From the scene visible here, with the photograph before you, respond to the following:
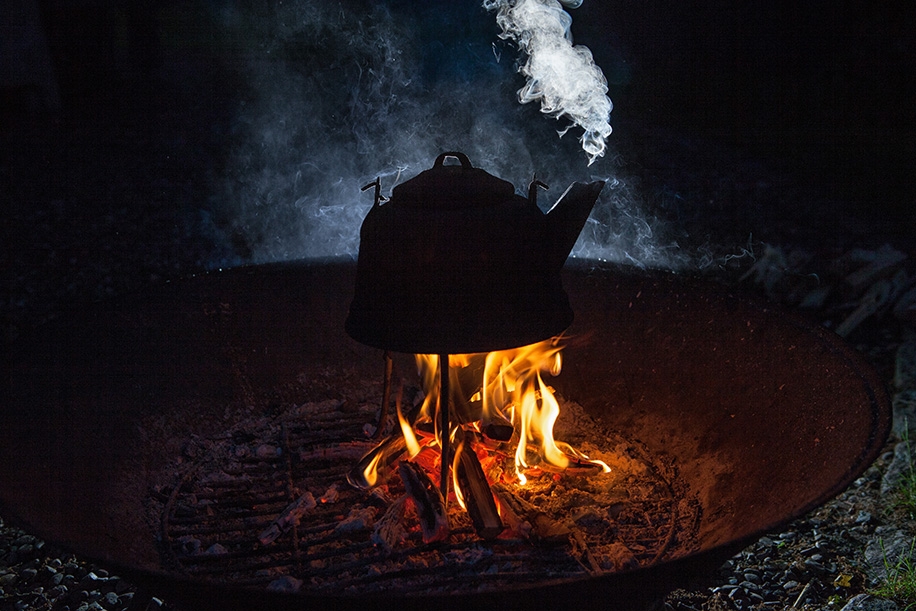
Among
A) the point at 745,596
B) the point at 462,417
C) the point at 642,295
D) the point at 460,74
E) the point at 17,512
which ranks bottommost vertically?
the point at 745,596

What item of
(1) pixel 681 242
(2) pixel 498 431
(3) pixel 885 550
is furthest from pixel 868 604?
(1) pixel 681 242

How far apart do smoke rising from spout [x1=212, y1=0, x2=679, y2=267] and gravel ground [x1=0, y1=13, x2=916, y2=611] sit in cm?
47

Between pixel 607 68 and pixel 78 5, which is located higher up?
pixel 78 5

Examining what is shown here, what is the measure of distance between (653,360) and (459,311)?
1.42m

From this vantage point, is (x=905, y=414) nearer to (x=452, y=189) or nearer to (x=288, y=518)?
(x=452, y=189)

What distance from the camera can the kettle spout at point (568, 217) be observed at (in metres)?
2.20

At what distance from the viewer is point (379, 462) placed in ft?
8.99

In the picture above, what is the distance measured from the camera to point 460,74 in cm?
582

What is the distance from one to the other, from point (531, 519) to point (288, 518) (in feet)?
2.75

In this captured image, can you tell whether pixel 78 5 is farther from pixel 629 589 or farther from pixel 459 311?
pixel 629 589

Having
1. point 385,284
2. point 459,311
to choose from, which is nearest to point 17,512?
point 385,284

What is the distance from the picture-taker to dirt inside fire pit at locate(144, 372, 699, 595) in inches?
90.4

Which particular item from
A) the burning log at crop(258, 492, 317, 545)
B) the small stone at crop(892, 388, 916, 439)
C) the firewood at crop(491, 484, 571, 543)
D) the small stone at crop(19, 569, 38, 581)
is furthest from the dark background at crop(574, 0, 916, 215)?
the small stone at crop(19, 569, 38, 581)

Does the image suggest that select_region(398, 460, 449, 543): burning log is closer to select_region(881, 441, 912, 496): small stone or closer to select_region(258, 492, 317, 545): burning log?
select_region(258, 492, 317, 545): burning log
